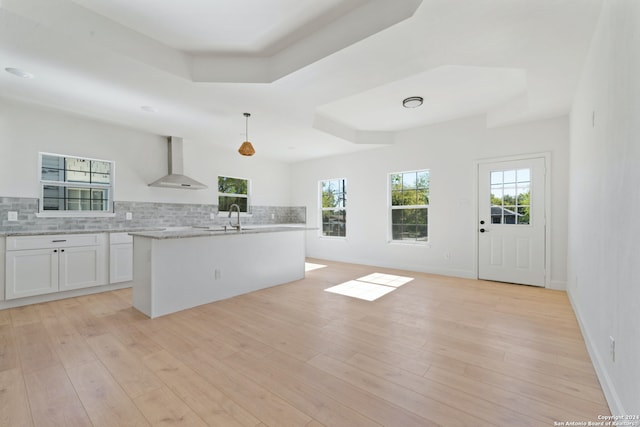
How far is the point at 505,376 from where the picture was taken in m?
1.90

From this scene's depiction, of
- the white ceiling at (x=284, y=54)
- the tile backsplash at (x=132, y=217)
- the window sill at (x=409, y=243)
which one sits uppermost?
the white ceiling at (x=284, y=54)

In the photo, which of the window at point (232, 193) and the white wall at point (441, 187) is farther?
the window at point (232, 193)

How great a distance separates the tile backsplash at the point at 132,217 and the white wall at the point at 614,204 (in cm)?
576

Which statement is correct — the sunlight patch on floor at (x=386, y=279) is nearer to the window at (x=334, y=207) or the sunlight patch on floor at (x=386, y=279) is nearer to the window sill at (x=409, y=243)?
the window sill at (x=409, y=243)

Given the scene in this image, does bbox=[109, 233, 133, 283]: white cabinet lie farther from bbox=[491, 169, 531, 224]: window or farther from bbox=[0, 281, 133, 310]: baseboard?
bbox=[491, 169, 531, 224]: window

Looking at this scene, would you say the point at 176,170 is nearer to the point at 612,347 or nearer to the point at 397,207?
the point at 397,207

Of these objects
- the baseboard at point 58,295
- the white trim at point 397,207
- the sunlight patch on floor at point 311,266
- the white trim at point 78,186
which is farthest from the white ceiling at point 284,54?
the sunlight patch on floor at point 311,266

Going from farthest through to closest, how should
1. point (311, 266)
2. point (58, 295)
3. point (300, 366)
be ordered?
point (311, 266) < point (58, 295) < point (300, 366)

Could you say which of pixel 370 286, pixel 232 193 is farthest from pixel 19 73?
pixel 370 286

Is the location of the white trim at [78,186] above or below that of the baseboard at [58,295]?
above

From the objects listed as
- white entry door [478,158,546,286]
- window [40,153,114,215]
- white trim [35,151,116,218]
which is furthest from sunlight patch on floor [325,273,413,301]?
window [40,153,114,215]

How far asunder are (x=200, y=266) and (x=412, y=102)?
3.66 metres

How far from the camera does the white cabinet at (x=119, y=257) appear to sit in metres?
4.15

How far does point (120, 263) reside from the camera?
4.23m
